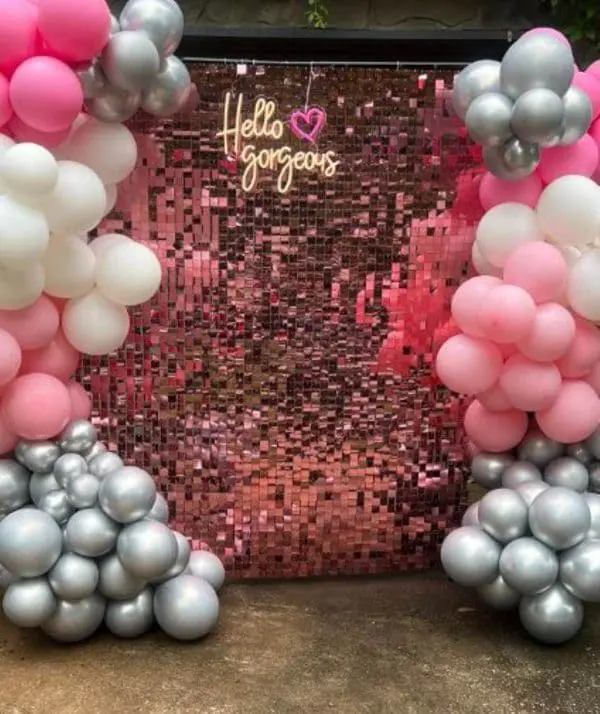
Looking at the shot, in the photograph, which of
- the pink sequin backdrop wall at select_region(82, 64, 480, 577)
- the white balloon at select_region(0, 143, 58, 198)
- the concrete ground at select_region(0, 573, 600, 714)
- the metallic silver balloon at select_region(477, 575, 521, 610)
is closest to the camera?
the white balloon at select_region(0, 143, 58, 198)

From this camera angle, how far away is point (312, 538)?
10.6 feet

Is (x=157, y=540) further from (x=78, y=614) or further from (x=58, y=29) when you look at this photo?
(x=58, y=29)

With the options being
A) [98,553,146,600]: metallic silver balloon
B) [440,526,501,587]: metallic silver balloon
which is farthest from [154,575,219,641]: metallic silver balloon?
[440,526,501,587]: metallic silver balloon

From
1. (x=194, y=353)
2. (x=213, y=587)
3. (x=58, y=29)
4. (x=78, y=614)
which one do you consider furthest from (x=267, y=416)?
(x=58, y=29)

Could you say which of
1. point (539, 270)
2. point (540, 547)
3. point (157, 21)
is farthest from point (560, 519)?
point (157, 21)

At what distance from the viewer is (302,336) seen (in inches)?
122

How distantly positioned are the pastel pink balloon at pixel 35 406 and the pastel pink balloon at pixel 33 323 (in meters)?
0.11

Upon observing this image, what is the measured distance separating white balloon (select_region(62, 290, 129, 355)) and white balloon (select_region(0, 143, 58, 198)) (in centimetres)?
41

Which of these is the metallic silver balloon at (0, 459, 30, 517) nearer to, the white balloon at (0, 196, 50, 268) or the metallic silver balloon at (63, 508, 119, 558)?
the metallic silver balloon at (63, 508, 119, 558)

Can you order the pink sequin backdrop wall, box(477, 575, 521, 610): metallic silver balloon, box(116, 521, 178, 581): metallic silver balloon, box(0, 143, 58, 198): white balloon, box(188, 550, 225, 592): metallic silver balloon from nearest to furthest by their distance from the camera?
box(0, 143, 58, 198): white balloon → box(116, 521, 178, 581): metallic silver balloon → box(477, 575, 521, 610): metallic silver balloon → box(188, 550, 225, 592): metallic silver balloon → the pink sequin backdrop wall

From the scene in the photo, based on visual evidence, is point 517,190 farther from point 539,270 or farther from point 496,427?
point 496,427

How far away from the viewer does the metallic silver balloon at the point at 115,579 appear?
8.47ft

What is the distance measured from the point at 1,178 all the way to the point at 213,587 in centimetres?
149

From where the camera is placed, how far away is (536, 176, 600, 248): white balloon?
8.48ft
